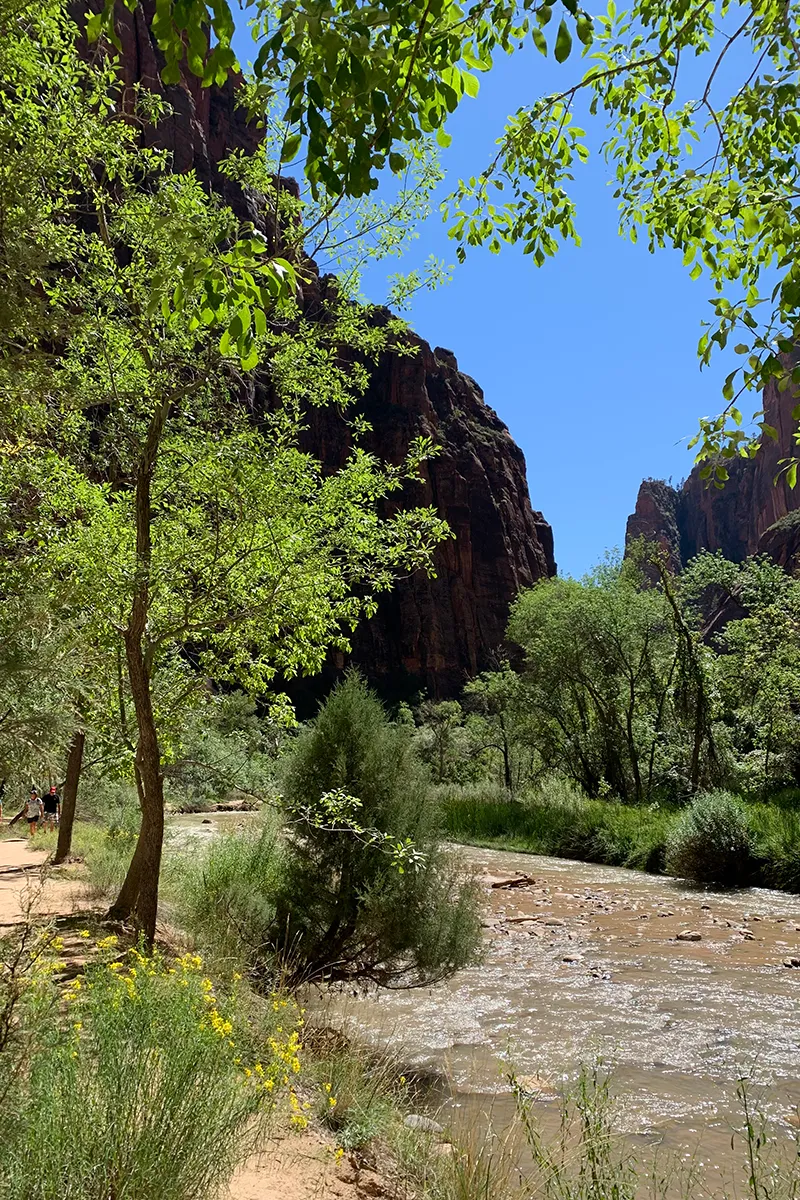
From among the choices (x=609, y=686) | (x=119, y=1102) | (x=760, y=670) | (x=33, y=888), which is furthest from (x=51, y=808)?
(x=119, y=1102)

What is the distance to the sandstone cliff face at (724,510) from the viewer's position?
344 ft

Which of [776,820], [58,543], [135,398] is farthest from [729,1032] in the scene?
[776,820]

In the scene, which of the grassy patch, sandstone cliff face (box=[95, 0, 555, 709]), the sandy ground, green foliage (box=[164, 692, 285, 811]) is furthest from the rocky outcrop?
the sandy ground

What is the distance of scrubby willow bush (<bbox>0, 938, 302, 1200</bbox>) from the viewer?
233cm

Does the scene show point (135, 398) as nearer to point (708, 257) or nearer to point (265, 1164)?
point (708, 257)

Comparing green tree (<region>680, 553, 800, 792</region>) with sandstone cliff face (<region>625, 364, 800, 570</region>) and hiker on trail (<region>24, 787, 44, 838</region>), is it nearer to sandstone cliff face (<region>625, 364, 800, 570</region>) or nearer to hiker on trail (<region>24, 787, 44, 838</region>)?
hiker on trail (<region>24, 787, 44, 838</region>)

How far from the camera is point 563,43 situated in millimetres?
1947

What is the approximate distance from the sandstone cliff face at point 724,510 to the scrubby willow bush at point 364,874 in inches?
3387

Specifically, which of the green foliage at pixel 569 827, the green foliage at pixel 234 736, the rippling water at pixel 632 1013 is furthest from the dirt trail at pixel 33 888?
the green foliage at pixel 569 827

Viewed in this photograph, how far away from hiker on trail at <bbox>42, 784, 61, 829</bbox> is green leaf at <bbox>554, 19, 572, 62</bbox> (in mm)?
22318

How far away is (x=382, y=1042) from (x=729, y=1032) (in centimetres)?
340

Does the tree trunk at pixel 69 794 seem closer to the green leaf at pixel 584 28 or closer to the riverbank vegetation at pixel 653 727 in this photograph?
the riverbank vegetation at pixel 653 727

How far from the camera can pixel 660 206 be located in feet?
12.0

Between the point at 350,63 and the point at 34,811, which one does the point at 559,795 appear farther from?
the point at 350,63
